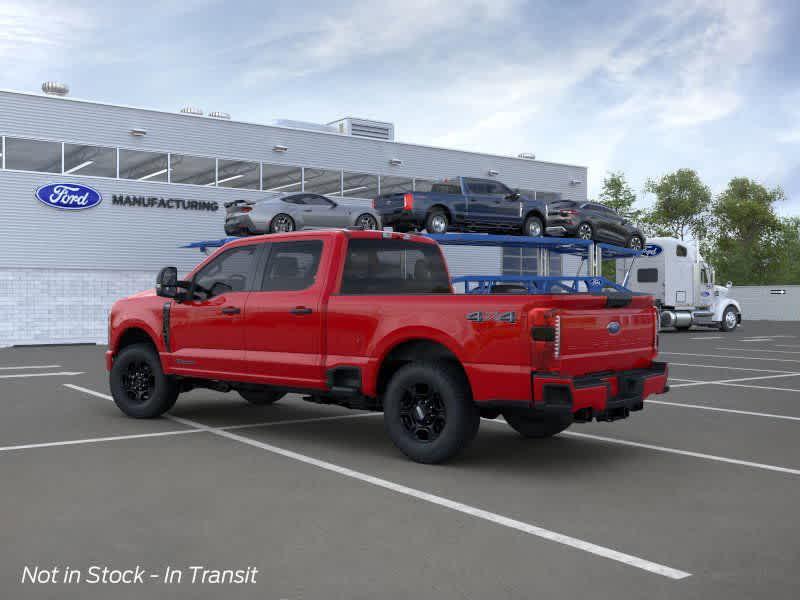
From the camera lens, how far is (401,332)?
22.3ft

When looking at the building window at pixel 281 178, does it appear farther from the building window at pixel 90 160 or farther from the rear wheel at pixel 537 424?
the rear wheel at pixel 537 424

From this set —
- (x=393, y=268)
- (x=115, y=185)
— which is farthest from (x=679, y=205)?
(x=393, y=268)

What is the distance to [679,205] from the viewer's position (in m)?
78.3

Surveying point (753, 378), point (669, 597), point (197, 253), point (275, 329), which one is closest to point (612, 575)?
point (669, 597)

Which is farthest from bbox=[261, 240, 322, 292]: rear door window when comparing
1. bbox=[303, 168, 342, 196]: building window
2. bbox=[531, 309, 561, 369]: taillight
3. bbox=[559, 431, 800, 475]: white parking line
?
bbox=[303, 168, 342, 196]: building window

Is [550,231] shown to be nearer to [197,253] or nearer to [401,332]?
[197,253]

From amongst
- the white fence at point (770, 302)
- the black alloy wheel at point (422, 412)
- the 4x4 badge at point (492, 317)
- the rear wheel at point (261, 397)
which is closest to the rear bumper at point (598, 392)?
the 4x4 badge at point (492, 317)

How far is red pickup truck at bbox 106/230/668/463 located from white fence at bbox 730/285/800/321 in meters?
47.8

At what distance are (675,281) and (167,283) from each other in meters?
26.3

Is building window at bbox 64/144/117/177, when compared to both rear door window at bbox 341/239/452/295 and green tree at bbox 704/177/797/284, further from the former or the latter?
green tree at bbox 704/177/797/284

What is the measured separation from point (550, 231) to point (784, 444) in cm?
1920

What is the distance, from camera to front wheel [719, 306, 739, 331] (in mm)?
32906

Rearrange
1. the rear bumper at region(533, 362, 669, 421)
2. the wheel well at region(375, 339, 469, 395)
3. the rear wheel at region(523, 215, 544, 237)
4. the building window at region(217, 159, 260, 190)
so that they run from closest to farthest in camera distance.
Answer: the rear bumper at region(533, 362, 669, 421)
the wheel well at region(375, 339, 469, 395)
the rear wheel at region(523, 215, 544, 237)
the building window at region(217, 159, 260, 190)

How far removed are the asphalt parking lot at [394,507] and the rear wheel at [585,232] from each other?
1782 cm
